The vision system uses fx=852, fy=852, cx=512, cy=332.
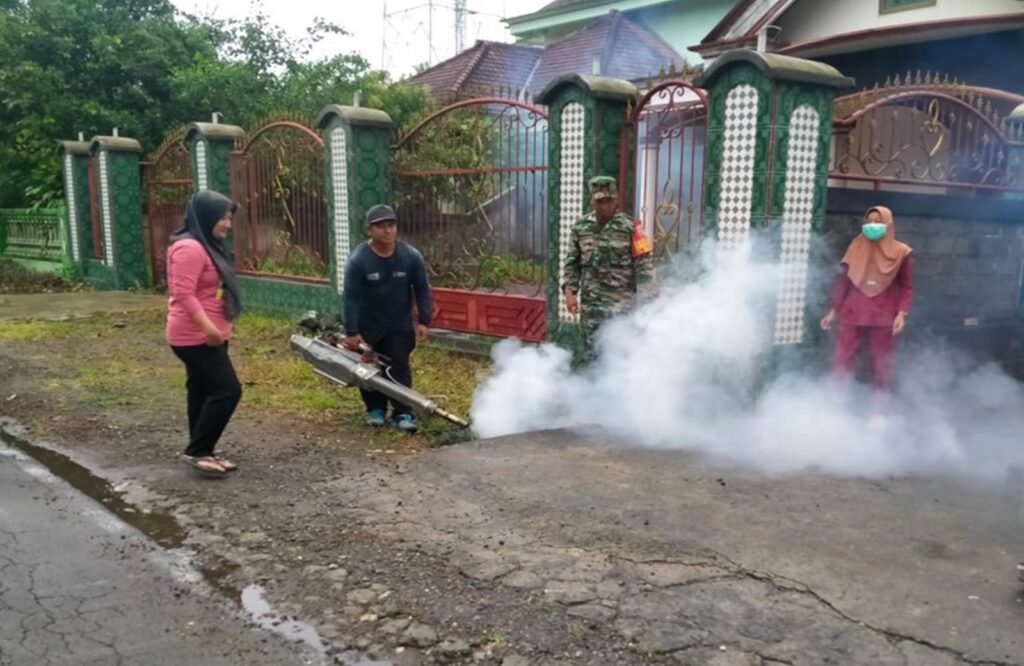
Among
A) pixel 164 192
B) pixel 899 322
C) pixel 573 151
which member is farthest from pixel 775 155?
pixel 164 192

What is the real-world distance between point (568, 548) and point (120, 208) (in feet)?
42.6

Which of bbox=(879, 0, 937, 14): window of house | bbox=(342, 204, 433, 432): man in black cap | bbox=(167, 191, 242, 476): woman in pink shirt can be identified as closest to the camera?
bbox=(167, 191, 242, 476): woman in pink shirt

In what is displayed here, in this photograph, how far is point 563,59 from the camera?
A: 21.0m

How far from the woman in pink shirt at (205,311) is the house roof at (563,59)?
47.0 ft

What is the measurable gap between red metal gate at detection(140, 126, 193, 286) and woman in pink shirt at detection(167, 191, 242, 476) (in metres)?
8.70

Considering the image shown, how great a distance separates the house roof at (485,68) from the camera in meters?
20.6

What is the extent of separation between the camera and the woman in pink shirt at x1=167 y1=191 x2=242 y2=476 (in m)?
4.68

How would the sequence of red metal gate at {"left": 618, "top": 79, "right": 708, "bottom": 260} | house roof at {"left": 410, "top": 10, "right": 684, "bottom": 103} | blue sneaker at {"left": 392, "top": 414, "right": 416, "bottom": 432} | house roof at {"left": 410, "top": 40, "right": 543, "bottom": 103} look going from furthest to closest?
house roof at {"left": 410, "top": 40, "right": 543, "bottom": 103} → house roof at {"left": 410, "top": 10, "right": 684, "bottom": 103} → red metal gate at {"left": 618, "top": 79, "right": 708, "bottom": 260} → blue sneaker at {"left": 392, "top": 414, "right": 416, "bottom": 432}

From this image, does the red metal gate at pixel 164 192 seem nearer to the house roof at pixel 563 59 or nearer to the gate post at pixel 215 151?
the gate post at pixel 215 151

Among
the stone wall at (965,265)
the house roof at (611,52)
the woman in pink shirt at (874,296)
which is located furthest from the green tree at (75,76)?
the woman in pink shirt at (874,296)

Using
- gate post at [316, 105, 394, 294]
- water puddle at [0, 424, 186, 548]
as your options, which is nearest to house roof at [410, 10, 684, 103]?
gate post at [316, 105, 394, 294]

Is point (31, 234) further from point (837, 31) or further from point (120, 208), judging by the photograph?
point (837, 31)

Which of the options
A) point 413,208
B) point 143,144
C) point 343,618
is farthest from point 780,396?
point 143,144

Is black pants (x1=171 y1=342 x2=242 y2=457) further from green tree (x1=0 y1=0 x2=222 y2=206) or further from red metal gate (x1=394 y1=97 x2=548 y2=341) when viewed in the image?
green tree (x1=0 y1=0 x2=222 y2=206)
